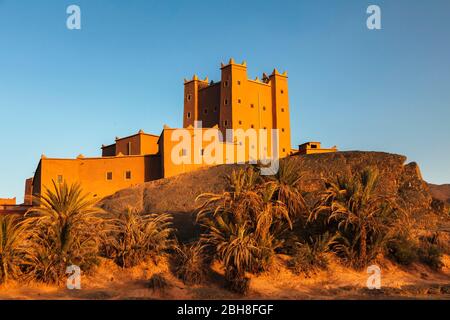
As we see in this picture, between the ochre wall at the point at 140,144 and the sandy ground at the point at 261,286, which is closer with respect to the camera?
the sandy ground at the point at 261,286

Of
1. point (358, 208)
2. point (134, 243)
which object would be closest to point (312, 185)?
point (358, 208)

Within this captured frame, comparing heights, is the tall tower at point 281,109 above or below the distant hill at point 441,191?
above

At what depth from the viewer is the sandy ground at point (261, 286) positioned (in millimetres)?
18953

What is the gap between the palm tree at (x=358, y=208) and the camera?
22.4 m

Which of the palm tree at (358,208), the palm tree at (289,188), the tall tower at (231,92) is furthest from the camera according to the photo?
the tall tower at (231,92)

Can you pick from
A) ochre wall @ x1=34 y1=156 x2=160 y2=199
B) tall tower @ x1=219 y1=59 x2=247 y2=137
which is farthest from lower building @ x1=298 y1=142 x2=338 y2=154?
ochre wall @ x1=34 y1=156 x2=160 y2=199

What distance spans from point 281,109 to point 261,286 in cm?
3814

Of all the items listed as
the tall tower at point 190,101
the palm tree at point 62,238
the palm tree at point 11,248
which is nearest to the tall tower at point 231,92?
the tall tower at point 190,101

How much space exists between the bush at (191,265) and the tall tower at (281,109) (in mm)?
34224

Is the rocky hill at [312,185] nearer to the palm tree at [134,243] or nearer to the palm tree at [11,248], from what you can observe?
the palm tree at [134,243]

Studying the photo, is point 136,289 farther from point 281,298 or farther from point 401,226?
point 401,226

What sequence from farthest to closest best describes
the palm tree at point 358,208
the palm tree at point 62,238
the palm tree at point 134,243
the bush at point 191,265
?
the palm tree at point 358,208
the palm tree at point 134,243
the bush at point 191,265
the palm tree at point 62,238

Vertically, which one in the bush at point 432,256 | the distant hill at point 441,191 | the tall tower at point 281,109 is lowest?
the bush at point 432,256

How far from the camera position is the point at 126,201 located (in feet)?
111
